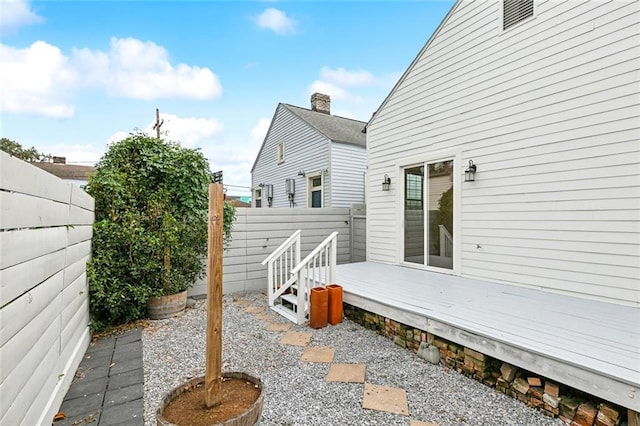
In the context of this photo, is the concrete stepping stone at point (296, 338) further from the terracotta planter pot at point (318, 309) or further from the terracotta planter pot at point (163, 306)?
the terracotta planter pot at point (163, 306)

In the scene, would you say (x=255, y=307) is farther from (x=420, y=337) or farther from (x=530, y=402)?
(x=530, y=402)

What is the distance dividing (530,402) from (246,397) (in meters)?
2.01

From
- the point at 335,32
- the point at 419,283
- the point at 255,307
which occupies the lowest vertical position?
the point at 255,307

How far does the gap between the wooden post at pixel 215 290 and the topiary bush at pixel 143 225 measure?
2.68 metres

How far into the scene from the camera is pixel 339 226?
6621mm

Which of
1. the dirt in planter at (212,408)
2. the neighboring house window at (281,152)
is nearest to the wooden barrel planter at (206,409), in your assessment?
the dirt in planter at (212,408)

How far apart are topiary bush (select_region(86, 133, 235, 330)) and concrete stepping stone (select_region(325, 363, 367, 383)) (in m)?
2.55

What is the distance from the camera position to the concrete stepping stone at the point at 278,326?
3.65 m

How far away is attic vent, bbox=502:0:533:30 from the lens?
3.82m

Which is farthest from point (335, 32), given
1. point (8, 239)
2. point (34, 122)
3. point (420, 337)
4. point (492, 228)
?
point (34, 122)

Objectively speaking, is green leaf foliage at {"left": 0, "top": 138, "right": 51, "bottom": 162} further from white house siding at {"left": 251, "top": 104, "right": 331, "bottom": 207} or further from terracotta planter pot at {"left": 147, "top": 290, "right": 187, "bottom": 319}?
terracotta planter pot at {"left": 147, "top": 290, "right": 187, "bottom": 319}

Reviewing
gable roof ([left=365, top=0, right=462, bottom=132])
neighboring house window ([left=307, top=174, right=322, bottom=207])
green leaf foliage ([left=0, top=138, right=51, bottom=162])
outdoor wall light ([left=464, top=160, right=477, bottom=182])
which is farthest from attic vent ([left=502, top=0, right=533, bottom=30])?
green leaf foliage ([left=0, top=138, right=51, bottom=162])

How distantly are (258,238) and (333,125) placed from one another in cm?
617

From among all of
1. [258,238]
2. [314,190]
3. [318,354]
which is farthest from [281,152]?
[318,354]
